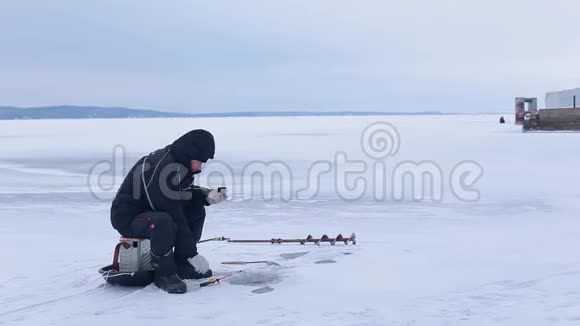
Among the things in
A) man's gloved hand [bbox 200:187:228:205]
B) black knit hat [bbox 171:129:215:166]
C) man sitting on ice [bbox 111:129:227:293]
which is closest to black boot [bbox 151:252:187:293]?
man sitting on ice [bbox 111:129:227:293]

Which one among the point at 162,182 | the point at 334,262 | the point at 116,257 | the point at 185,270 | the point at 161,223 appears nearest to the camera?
the point at 161,223

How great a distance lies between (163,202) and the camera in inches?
160

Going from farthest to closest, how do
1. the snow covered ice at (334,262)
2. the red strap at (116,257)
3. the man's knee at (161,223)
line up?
1. the red strap at (116,257)
2. the man's knee at (161,223)
3. the snow covered ice at (334,262)

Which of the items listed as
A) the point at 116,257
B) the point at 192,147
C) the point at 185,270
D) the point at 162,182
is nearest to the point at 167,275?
the point at 185,270

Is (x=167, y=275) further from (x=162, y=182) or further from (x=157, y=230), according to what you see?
(x=162, y=182)

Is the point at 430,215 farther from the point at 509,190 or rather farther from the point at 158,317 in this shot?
the point at 158,317

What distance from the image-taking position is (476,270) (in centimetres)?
466

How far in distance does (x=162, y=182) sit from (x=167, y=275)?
0.60 metres

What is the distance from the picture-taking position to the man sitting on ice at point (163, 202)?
4.04 metres

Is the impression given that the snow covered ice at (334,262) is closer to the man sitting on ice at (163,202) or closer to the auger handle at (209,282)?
the auger handle at (209,282)

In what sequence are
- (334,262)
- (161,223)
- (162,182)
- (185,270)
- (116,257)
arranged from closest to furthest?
(161,223) < (162,182) < (116,257) < (185,270) < (334,262)

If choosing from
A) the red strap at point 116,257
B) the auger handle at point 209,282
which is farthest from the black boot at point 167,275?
the red strap at point 116,257

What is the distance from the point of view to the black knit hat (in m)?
4.09

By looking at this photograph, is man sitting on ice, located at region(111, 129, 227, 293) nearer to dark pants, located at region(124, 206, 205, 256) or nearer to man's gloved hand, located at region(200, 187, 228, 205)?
dark pants, located at region(124, 206, 205, 256)
